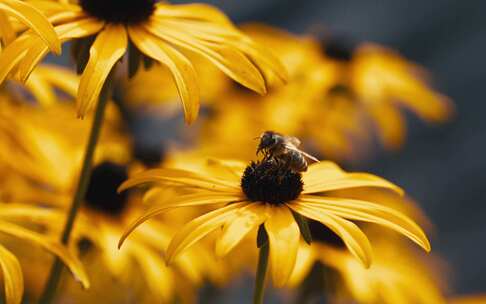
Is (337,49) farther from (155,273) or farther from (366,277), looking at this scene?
(155,273)

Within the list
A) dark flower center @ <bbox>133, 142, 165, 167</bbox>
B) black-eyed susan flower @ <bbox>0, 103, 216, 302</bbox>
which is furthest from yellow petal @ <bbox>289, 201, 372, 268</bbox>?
dark flower center @ <bbox>133, 142, 165, 167</bbox>

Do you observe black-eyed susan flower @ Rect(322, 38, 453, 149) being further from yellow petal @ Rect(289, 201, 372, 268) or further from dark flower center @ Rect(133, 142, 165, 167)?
yellow petal @ Rect(289, 201, 372, 268)

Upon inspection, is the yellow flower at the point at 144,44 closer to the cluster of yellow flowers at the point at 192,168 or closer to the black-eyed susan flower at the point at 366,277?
the cluster of yellow flowers at the point at 192,168

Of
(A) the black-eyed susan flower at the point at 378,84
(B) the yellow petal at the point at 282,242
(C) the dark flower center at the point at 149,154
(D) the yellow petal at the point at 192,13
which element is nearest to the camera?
(B) the yellow petal at the point at 282,242

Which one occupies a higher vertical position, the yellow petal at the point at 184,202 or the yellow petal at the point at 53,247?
the yellow petal at the point at 184,202

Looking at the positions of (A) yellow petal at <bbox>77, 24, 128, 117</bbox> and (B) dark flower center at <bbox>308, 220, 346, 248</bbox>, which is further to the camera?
(B) dark flower center at <bbox>308, 220, 346, 248</bbox>

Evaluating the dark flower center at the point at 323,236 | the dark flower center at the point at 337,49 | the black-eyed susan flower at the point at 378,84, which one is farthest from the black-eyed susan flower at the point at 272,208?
the dark flower center at the point at 337,49
